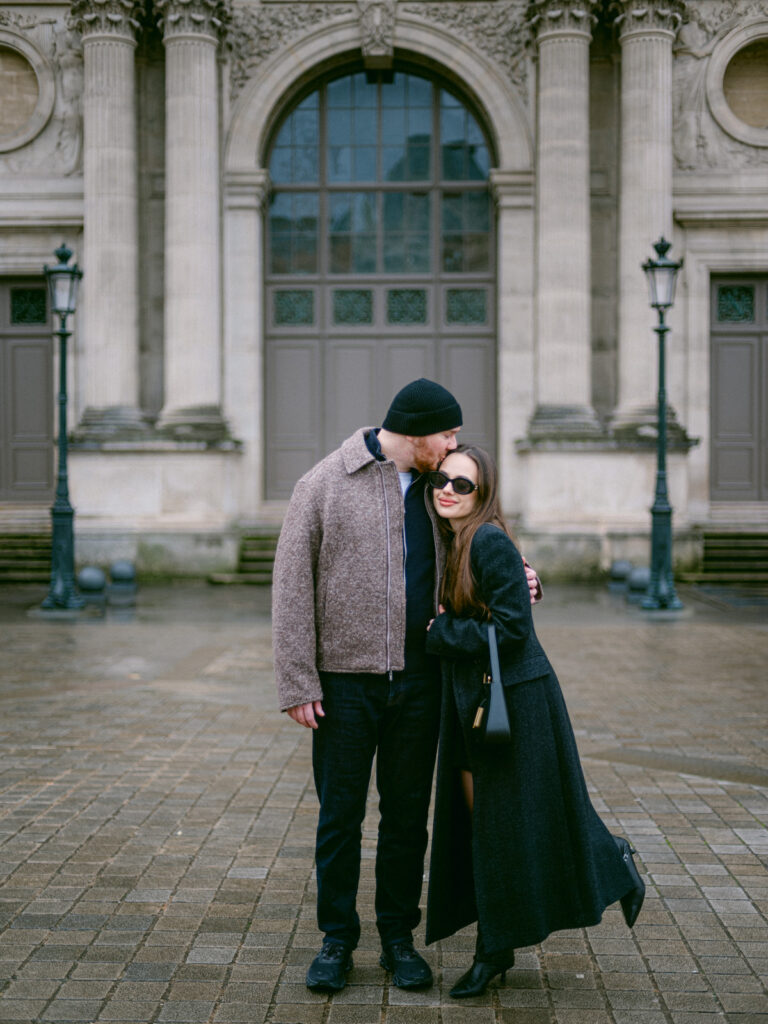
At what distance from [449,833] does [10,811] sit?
2.88 m

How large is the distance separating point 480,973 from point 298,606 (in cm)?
129

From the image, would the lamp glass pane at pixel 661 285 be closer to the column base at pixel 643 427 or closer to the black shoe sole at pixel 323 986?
the column base at pixel 643 427

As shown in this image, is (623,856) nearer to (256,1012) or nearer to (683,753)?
(256,1012)

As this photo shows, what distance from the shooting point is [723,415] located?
20609 mm

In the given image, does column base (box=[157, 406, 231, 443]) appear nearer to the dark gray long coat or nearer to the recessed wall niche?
the recessed wall niche

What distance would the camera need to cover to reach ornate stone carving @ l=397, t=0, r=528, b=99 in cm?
1973

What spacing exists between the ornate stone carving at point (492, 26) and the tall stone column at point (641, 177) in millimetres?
1673

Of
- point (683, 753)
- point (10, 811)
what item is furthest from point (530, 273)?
point (10, 811)

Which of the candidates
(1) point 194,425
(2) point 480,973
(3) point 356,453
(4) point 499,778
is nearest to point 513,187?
(1) point 194,425

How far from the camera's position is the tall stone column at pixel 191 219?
18.8 m

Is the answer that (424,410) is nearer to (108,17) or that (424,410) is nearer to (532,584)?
(532,584)

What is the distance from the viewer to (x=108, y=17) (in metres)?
18.7

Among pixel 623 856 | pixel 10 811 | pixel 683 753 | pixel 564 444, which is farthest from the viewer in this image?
pixel 564 444

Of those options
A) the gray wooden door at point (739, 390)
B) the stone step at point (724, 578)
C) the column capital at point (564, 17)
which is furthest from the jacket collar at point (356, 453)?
the gray wooden door at point (739, 390)
